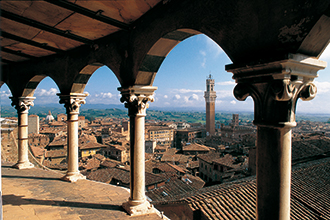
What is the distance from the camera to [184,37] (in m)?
3.62

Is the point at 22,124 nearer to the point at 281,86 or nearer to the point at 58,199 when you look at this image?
the point at 58,199

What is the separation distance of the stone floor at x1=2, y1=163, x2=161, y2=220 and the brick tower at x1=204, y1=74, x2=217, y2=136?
2862 inches

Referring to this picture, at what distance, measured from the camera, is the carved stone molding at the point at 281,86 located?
2.04 metres

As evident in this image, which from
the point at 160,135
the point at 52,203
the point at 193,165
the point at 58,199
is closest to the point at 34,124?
the point at 160,135

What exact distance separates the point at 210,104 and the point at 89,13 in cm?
8285

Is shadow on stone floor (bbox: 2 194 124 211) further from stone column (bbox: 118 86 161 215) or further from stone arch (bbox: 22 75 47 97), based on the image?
stone arch (bbox: 22 75 47 97)

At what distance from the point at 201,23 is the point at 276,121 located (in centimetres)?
150

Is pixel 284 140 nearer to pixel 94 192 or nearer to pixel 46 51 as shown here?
pixel 94 192

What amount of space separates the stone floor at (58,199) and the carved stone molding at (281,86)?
2.81 m

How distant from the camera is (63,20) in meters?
4.06

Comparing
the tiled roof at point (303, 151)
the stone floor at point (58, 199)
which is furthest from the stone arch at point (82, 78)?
the tiled roof at point (303, 151)

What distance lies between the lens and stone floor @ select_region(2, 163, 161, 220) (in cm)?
407

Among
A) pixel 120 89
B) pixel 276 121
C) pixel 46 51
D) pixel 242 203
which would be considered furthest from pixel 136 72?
pixel 242 203

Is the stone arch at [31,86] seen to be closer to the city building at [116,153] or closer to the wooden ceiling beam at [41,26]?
the wooden ceiling beam at [41,26]
